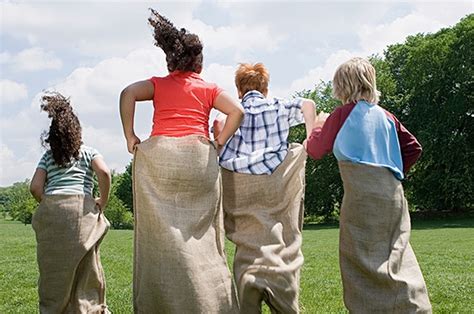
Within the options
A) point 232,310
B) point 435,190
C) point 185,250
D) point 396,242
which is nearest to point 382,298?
point 396,242

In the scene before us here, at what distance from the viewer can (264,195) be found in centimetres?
560

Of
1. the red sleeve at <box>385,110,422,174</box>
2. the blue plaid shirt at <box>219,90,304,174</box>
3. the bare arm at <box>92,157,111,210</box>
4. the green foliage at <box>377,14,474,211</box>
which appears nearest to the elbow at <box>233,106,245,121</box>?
the blue plaid shirt at <box>219,90,304,174</box>

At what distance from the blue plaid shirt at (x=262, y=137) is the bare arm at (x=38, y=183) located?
1.63 metres

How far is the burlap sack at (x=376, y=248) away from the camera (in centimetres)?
507

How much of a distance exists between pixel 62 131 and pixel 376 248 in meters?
2.87

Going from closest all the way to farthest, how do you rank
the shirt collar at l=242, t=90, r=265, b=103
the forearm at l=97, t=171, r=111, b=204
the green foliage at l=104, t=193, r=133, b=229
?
the shirt collar at l=242, t=90, r=265, b=103 → the forearm at l=97, t=171, r=111, b=204 → the green foliage at l=104, t=193, r=133, b=229

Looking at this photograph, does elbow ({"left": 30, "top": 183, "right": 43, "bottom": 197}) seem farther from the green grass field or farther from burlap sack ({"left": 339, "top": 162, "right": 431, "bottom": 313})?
burlap sack ({"left": 339, "top": 162, "right": 431, "bottom": 313})

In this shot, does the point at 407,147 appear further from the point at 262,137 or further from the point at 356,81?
the point at 262,137

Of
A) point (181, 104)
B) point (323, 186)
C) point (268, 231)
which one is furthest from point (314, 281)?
point (323, 186)

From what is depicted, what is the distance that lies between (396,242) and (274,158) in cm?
120

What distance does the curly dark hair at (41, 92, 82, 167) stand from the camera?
6.03m

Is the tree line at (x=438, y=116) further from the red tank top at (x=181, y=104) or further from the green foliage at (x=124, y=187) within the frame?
the red tank top at (x=181, y=104)

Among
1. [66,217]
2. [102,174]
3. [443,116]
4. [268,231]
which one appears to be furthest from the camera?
[443,116]

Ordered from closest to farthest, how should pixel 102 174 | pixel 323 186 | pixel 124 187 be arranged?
pixel 102 174 < pixel 323 186 < pixel 124 187
